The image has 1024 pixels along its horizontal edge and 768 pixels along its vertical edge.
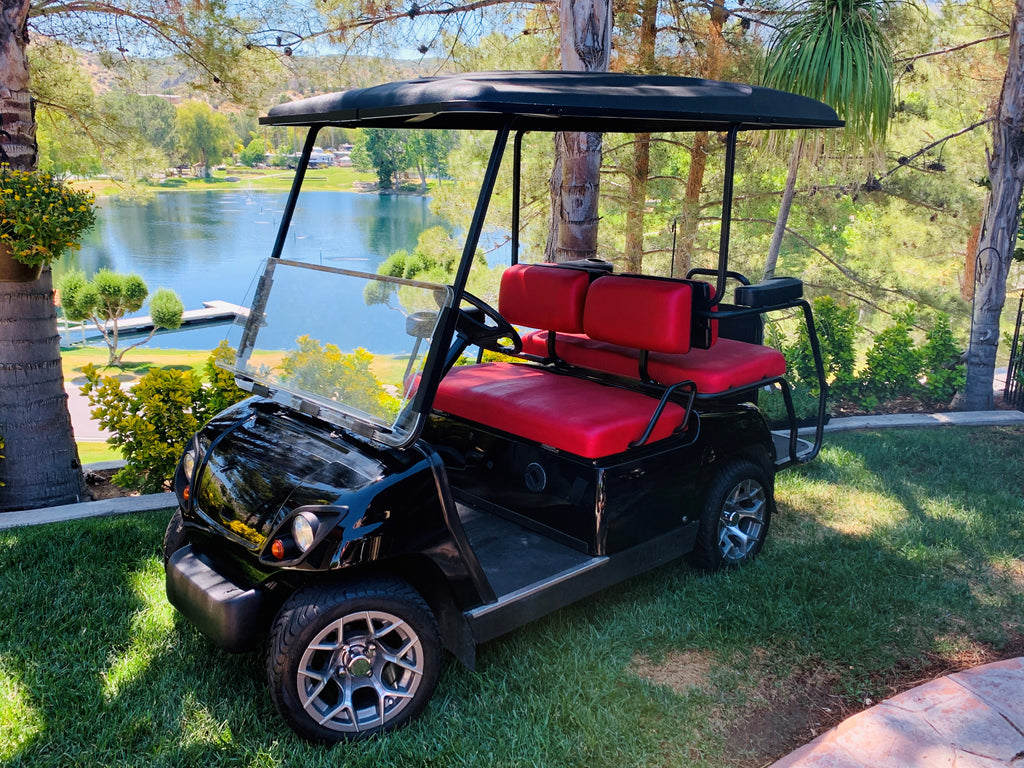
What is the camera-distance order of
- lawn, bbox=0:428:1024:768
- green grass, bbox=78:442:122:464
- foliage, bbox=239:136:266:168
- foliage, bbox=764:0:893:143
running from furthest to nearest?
foliage, bbox=239:136:266:168 → green grass, bbox=78:442:122:464 → foliage, bbox=764:0:893:143 → lawn, bbox=0:428:1024:768

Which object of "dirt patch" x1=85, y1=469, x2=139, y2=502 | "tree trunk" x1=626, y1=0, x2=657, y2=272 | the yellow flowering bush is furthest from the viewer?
"tree trunk" x1=626, y1=0, x2=657, y2=272

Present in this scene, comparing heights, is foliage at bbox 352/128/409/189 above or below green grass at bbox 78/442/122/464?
above

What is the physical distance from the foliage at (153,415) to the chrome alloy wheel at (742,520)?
2670 millimetres

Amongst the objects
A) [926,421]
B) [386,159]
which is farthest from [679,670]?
[386,159]

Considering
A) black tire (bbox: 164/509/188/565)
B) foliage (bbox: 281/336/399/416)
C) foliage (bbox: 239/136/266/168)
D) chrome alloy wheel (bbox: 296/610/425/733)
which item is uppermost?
foliage (bbox: 239/136/266/168)

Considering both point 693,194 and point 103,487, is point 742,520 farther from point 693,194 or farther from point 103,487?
point 693,194

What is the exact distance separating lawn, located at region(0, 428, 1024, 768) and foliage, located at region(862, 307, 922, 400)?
2.51 m

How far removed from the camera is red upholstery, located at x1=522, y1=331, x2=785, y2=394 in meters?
3.50

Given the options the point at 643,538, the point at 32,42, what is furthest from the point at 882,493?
the point at 32,42

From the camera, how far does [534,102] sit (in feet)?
A: 7.93

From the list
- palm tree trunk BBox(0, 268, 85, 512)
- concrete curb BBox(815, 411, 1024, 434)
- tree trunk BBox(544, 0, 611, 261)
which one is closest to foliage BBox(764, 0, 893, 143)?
tree trunk BBox(544, 0, 611, 261)

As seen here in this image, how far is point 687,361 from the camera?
3637 mm

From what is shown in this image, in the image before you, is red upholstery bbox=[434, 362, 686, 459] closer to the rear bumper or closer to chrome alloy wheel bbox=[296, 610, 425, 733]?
chrome alloy wheel bbox=[296, 610, 425, 733]

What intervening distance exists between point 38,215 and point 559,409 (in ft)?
8.50
